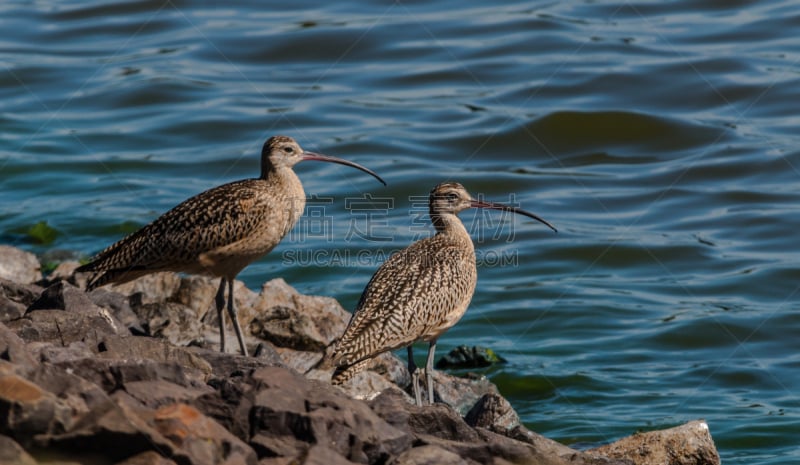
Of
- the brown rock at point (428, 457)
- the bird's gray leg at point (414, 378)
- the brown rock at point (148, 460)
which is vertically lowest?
the bird's gray leg at point (414, 378)

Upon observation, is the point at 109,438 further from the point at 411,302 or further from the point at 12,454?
the point at 411,302

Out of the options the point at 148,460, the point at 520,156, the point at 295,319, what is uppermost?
the point at 520,156

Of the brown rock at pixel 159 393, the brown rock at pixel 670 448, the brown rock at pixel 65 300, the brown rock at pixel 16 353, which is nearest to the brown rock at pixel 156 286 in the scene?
the brown rock at pixel 65 300

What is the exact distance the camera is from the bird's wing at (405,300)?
8.73m

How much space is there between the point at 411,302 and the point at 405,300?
0.05 meters

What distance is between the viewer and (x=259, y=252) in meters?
A: 10.3

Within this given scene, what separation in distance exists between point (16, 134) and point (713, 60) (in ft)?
36.5

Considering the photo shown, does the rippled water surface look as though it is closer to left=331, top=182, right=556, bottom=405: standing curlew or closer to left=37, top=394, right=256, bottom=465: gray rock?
left=331, top=182, right=556, bottom=405: standing curlew

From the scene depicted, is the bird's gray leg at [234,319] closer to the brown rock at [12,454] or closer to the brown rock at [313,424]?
the brown rock at [313,424]

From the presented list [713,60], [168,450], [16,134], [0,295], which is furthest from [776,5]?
[168,450]

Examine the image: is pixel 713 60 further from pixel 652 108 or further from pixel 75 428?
pixel 75 428

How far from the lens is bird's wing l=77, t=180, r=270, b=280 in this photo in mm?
10078

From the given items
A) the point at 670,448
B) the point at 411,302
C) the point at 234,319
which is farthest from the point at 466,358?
the point at 670,448

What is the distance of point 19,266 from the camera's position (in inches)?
502
